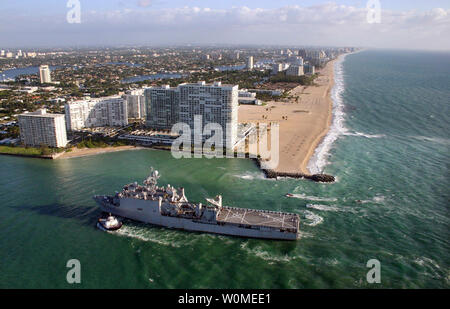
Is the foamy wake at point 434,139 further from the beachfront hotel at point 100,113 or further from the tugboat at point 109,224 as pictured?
the beachfront hotel at point 100,113

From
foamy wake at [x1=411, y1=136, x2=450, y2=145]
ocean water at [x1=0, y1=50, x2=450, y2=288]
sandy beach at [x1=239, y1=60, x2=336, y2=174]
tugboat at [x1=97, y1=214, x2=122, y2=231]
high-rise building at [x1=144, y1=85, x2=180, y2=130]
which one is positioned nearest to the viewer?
ocean water at [x1=0, y1=50, x2=450, y2=288]

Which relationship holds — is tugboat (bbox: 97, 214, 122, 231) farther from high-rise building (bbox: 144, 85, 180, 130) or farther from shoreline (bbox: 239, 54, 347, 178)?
high-rise building (bbox: 144, 85, 180, 130)

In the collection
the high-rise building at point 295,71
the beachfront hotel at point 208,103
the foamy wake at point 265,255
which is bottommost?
the foamy wake at point 265,255

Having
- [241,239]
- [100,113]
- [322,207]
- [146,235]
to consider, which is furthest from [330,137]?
[100,113]

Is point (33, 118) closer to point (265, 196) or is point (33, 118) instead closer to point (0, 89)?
point (265, 196)

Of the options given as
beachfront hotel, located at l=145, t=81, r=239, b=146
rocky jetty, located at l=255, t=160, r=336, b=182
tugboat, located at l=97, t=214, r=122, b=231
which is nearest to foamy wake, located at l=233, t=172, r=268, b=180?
rocky jetty, located at l=255, t=160, r=336, b=182

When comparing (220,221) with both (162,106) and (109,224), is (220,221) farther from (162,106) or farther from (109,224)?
(162,106)

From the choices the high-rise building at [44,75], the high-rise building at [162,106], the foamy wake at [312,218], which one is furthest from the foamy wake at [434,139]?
the high-rise building at [44,75]
